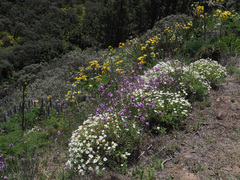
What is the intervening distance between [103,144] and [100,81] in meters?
3.10

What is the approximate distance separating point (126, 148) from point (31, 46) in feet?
26.6

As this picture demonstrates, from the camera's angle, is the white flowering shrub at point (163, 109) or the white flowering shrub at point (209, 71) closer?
the white flowering shrub at point (163, 109)

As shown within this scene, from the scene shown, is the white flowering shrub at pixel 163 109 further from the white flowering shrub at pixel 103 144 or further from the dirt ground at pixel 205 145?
the white flowering shrub at pixel 103 144

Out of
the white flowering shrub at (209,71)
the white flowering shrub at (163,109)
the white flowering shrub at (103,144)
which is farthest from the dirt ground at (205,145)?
the white flowering shrub at (209,71)

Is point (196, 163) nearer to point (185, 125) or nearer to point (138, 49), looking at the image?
point (185, 125)

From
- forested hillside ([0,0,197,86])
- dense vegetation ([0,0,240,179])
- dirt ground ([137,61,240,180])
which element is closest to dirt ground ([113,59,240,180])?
dirt ground ([137,61,240,180])

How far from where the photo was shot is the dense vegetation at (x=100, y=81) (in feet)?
10.4

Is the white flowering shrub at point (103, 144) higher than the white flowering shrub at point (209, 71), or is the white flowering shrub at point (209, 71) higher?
the white flowering shrub at point (209, 71)

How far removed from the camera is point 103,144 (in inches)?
117

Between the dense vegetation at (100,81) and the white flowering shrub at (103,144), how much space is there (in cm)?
2

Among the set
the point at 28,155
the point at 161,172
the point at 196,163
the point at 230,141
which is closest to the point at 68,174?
the point at 28,155

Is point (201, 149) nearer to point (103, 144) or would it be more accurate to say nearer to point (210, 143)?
point (210, 143)

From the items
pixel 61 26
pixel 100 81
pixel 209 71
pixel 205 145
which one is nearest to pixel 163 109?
pixel 205 145

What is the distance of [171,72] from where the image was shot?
4.54m
